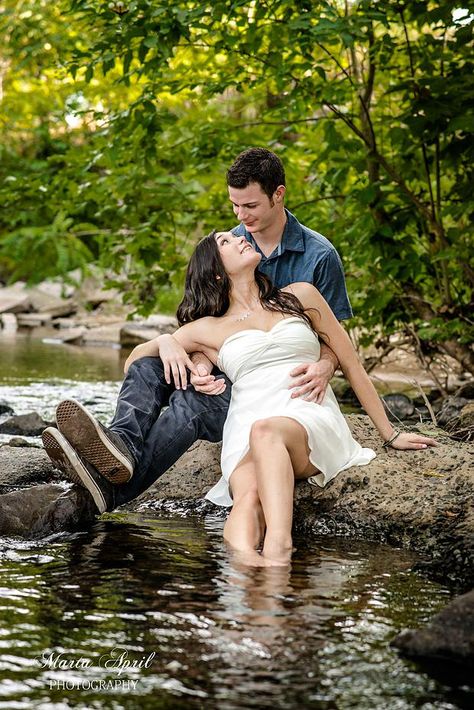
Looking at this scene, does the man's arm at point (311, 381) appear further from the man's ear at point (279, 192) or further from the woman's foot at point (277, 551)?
the man's ear at point (279, 192)

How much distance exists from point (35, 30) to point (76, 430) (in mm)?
5578

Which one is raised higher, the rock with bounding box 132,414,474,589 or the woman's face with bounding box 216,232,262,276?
the woman's face with bounding box 216,232,262,276

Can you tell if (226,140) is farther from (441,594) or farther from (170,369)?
(441,594)

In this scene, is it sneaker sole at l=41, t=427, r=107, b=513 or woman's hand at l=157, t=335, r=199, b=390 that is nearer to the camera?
sneaker sole at l=41, t=427, r=107, b=513

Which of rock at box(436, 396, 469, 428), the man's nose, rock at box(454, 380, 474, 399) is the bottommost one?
rock at box(436, 396, 469, 428)

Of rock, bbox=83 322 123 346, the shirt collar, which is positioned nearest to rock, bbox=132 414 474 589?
the shirt collar

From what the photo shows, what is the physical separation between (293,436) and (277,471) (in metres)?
0.25

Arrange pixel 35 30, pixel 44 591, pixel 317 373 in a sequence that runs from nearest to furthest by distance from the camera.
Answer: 1. pixel 44 591
2. pixel 317 373
3. pixel 35 30

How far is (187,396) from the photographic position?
5004 millimetres

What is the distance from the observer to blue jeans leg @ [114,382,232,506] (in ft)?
15.7

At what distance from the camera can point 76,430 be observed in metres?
4.39

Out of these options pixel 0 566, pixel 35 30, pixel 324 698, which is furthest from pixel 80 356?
pixel 324 698

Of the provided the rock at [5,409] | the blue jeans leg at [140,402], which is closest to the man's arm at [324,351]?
the blue jeans leg at [140,402]

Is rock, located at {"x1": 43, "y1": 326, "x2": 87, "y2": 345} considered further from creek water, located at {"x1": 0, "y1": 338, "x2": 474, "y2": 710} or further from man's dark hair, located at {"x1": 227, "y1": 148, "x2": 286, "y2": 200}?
creek water, located at {"x1": 0, "y1": 338, "x2": 474, "y2": 710}
